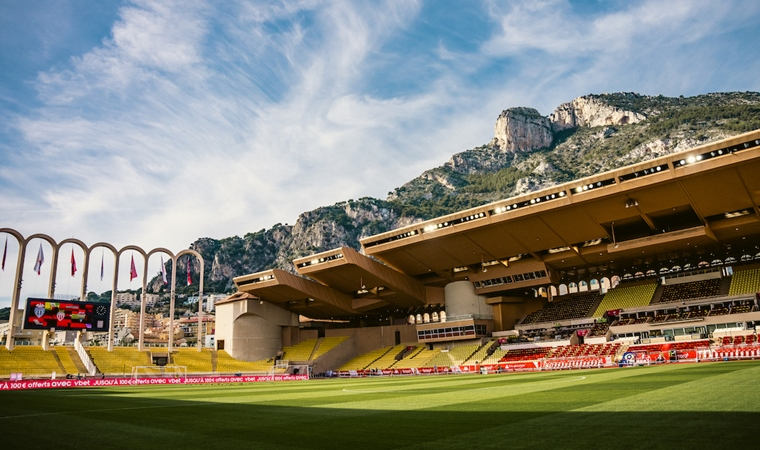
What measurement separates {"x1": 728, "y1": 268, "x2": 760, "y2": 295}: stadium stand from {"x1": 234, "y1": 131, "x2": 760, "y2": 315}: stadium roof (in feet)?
10.4

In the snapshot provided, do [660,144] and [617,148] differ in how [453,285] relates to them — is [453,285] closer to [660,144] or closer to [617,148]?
[660,144]

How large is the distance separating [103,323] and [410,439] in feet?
197

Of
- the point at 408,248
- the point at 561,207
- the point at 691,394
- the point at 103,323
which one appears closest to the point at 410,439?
the point at 691,394

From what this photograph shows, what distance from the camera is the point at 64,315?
57.2 m

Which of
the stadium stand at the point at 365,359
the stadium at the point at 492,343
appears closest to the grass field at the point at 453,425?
the stadium at the point at 492,343

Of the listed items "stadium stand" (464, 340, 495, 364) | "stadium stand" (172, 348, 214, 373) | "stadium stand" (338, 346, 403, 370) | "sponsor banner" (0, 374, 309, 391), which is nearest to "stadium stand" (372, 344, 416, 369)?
"stadium stand" (338, 346, 403, 370)

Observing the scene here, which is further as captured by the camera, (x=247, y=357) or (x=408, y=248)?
(x=247, y=357)

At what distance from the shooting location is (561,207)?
4525 centimetres

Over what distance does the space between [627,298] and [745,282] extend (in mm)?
11825

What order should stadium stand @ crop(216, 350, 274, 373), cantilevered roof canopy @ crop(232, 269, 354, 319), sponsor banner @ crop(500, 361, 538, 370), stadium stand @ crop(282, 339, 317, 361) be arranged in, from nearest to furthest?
sponsor banner @ crop(500, 361, 538, 370)
cantilevered roof canopy @ crop(232, 269, 354, 319)
stadium stand @ crop(216, 350, 274, 373)
stadium stand @ crop(282, 339, 317, 361)

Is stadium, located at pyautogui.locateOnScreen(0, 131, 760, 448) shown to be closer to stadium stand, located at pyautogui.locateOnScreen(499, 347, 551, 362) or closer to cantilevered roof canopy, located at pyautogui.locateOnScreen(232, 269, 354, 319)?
cantilevered roof canopy, located at pyautogui.locateOnScreen(232, 269, 354, 319)

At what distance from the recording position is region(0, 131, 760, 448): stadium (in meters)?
11.7

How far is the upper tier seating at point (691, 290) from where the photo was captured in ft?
178

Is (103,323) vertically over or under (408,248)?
under
